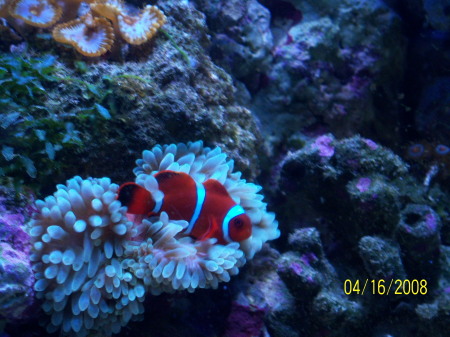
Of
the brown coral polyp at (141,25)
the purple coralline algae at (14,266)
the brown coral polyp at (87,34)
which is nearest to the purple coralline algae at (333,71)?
the brown coral polyp at (141,25)

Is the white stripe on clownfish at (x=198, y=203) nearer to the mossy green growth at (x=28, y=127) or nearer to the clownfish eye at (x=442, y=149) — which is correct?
the mossy green growth at (x=28, y=127)

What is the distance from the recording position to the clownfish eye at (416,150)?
462 cm

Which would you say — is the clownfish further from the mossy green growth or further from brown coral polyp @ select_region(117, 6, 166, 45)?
brown coral polyp @ select_region(117, 6, 166, 45)

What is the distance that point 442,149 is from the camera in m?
4.57

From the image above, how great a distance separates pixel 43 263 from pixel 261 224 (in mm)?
1552

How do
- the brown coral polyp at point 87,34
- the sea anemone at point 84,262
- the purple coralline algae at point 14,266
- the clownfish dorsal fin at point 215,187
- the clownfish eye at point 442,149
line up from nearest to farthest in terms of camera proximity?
the purple coralline algae at point 14,266, the sea anemone at point 84,262, the clownfish dorsal fin at point 215,187, the brown coral polyp at point 87,34, the clownfish eye at point 442,149

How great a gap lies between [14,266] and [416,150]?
460cm

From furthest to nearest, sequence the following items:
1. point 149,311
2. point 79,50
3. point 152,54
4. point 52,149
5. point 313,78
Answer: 1. point 313,78
2. point 152,54
3. point 79,50
4. point 149,311
5. point 52,149

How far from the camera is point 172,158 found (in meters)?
2.60

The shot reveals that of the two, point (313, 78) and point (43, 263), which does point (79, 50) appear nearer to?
point (43, 263)

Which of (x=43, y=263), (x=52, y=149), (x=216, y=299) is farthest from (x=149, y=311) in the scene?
(x=52, y=149)

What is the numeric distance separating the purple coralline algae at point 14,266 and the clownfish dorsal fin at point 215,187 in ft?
3.81

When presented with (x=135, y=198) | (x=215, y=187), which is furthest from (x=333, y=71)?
(x=135, y=198)

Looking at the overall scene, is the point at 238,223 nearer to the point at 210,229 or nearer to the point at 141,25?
the point at 210,229
